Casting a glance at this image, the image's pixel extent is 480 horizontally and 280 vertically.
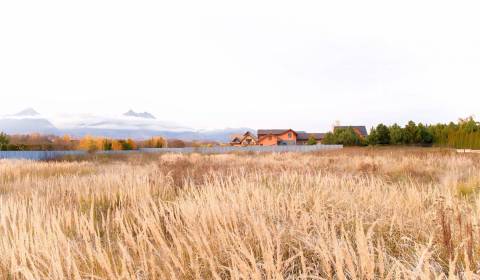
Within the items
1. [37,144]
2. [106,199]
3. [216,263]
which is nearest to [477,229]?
[216,263]

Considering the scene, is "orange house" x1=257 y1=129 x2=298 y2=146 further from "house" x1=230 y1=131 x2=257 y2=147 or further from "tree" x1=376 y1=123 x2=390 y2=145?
"tree" x1=376 y1=123 x2=390 y2=145

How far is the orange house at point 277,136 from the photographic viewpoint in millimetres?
70250

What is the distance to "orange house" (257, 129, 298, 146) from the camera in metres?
70.2

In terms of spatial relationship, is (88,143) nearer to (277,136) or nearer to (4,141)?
(4,141)

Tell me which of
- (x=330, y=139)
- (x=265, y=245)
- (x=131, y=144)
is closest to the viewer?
(x=265, y=245)

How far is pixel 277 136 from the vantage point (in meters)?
71.8

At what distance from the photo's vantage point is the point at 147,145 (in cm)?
4616

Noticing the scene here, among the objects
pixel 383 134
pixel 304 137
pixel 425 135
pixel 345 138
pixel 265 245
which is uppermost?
pixel 383 134

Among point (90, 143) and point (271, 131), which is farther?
point (271, 131)

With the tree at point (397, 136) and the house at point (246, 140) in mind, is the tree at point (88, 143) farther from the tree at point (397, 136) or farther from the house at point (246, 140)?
the tree at point (397, 136)

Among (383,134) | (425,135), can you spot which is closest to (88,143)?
(383,134)

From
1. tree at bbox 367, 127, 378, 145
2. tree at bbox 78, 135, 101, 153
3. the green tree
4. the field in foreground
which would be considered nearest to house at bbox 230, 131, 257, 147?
the green tree

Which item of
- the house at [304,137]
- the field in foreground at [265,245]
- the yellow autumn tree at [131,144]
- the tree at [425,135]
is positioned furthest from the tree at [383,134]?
the field in foreground at [265,245]

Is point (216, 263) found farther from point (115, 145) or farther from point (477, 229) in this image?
point (115, 145)
